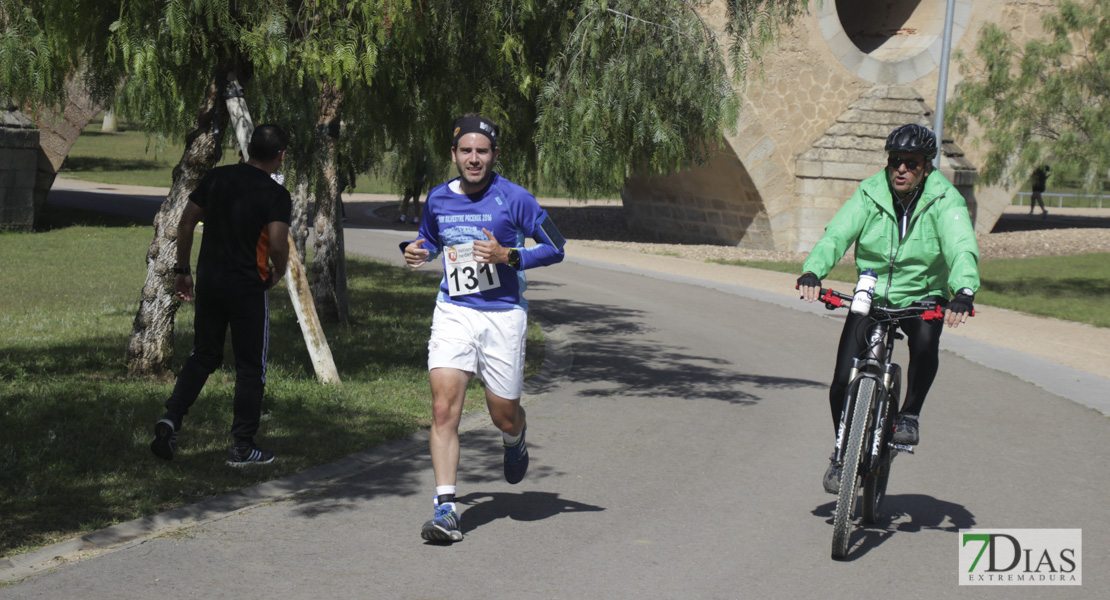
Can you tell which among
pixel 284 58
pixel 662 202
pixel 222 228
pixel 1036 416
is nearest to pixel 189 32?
pixel 284 58

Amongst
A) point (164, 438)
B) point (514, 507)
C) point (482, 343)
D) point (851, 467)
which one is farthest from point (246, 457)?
point (851, 467)

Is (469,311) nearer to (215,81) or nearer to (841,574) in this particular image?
(841,574)

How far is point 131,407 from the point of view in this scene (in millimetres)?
7008

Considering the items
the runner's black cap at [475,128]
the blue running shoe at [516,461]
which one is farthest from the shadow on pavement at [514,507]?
the runner's black cap at [475,128]

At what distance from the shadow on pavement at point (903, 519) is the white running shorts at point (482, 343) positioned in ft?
5.66

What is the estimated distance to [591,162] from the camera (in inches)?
311

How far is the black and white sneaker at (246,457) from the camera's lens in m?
5.84

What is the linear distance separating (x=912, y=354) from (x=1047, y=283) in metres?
→ 15.4

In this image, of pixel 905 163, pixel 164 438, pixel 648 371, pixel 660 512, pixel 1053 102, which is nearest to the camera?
pixel 905 163

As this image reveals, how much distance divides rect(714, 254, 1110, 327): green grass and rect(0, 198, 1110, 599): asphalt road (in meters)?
6.70

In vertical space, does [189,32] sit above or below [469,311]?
above

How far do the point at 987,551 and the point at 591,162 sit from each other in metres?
3.99

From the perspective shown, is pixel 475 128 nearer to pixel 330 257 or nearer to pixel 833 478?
pixel 833 478

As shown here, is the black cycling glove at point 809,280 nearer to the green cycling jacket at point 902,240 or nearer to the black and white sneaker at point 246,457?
the green cycling jacket at point 902,240
